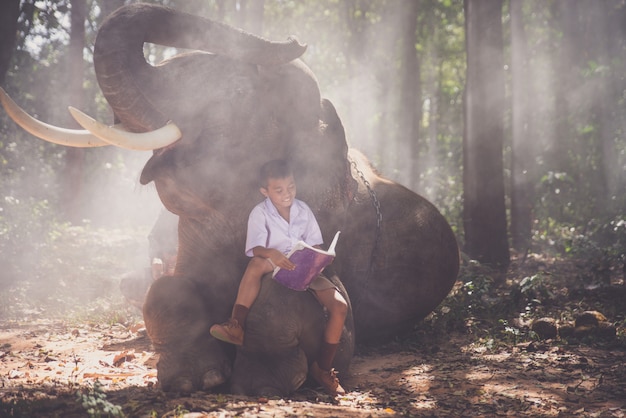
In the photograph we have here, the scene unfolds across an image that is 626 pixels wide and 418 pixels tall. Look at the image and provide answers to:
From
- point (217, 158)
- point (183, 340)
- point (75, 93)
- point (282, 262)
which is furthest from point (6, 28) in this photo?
point (282, 262)

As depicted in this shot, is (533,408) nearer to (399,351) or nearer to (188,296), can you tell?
(399,351)

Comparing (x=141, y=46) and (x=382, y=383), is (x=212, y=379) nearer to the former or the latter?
(x=382, y=383)

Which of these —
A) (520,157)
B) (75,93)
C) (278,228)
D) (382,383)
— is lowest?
(382,383)

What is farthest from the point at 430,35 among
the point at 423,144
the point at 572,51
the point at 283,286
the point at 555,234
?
the point at 283,286

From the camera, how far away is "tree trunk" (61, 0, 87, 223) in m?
14.3

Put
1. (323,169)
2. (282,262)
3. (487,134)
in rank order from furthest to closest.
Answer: (487,134)
(323,169)
(282,262)

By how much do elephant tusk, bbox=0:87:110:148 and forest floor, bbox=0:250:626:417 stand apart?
150 cm

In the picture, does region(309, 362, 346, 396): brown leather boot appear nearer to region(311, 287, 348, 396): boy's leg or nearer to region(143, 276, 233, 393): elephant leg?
region(311, 287, 348, 396): boy's leg

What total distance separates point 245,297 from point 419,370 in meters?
1.62

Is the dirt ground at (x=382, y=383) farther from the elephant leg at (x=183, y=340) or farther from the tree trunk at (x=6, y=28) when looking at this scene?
the tree trunk at (x=6, y=28)

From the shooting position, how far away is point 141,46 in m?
3.87

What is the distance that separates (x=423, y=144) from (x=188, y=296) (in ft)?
83.2

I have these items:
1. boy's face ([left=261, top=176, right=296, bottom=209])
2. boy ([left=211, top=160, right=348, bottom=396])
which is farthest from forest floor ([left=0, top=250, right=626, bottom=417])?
boy's face ([left=261, top=176, right=296, bottom=209])

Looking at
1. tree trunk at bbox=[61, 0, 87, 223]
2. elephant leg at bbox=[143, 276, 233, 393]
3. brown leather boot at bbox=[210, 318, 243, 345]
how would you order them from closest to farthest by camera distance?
brown leather boot at bbox=[210, 318, 243, 345]
elephant leg at bbox=[143, 276, 233, 393]
tree trunk at bbox=[61, 0, 87, 223]
